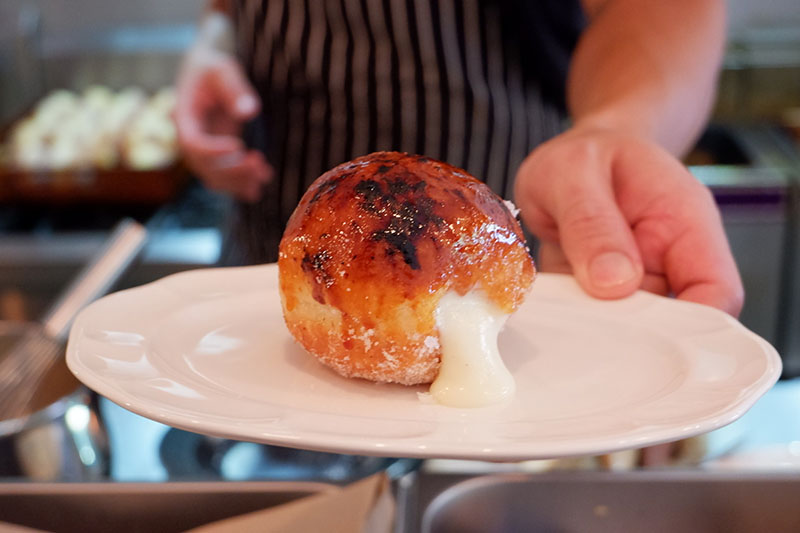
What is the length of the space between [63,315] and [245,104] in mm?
653

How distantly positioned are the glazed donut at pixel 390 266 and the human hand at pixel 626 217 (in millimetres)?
206

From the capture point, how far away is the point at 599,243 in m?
0.99

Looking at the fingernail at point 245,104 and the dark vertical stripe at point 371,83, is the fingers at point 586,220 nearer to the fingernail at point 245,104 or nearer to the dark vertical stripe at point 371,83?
the dark vertical stripe at point 371,83

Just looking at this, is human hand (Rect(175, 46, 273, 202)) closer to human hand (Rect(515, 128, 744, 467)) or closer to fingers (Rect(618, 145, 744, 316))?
human hand (Rect(515, 128, 744, 467))

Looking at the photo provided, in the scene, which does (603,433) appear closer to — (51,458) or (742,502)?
(742,502)

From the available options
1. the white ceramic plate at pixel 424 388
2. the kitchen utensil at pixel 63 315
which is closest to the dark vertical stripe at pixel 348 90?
the kitchen utensil at pixel 63 315

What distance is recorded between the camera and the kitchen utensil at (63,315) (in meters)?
1.25

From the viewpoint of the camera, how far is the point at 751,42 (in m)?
3.20

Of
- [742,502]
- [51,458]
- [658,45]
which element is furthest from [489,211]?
[658,45]

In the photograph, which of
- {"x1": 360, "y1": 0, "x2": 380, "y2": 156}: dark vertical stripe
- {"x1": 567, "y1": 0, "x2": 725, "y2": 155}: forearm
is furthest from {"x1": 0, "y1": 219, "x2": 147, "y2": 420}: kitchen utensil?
{"x1": 567, "y1": 0, "x2": 725, "y2": 155}: forearm

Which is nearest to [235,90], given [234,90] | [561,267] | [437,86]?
[234,90]

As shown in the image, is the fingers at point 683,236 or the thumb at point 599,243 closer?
the thumb at point 599,243

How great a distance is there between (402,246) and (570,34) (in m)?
1.23

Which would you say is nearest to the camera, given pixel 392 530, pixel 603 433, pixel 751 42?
pixel 603 433
